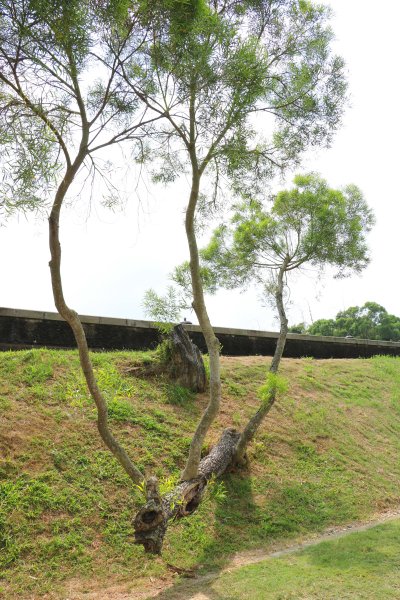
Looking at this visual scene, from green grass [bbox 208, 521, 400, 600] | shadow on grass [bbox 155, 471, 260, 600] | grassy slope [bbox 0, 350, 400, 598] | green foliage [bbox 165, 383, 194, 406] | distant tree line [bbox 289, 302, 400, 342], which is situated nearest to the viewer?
green grass [bbox 208, 521, 400, 600]

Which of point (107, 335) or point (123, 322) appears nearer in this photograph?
point (107, 335)

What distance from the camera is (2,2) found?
15.3 feet

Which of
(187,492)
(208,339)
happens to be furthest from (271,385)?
(187,492)

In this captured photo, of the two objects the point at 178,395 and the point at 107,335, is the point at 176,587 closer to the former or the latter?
the point at 178,395

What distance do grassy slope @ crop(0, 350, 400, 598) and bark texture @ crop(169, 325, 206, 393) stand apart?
0.26 metres

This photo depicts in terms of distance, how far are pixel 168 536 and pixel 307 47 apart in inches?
227

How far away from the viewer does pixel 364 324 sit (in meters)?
27.5

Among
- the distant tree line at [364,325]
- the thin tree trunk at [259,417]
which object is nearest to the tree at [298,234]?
the thin tree trunk at [259,417]

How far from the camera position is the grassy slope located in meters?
5.35

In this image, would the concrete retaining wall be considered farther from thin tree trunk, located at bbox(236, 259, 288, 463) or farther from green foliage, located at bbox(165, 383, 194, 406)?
thin tree trunk, located at bbox(236, 259, 288, 463)

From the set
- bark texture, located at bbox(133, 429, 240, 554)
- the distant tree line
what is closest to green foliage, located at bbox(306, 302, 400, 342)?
the distant tree line

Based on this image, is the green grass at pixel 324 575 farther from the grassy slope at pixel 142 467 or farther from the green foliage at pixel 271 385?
the green foliage at pixel 271 385

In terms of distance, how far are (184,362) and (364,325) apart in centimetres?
2010

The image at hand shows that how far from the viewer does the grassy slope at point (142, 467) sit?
5352 mm
